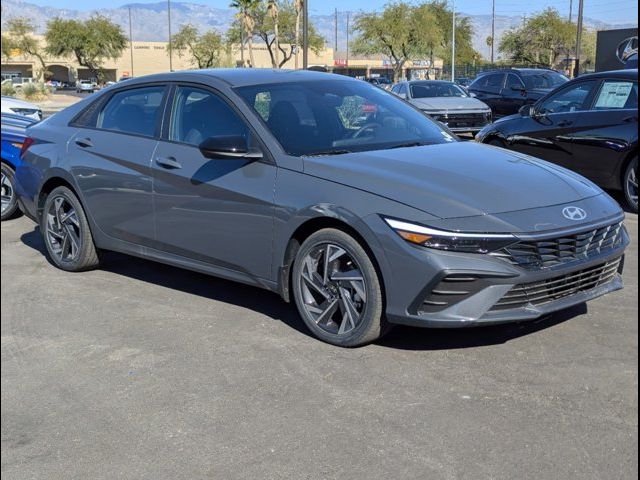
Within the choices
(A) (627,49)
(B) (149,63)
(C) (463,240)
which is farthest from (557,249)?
(B) (149,63)

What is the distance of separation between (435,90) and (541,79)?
254 centimetres

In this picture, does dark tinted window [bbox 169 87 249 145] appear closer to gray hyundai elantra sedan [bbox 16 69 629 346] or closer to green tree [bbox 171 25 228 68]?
gray hyundai elantra sedan [bbox 16 69 629 346]

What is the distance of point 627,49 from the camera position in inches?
780

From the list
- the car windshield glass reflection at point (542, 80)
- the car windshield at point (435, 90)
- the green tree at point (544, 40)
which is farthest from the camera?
the green tree at point (544, 40)

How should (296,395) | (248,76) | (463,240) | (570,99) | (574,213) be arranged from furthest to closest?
(570,99)
(248,76)
(574,213)
(463,240)
(296,395)

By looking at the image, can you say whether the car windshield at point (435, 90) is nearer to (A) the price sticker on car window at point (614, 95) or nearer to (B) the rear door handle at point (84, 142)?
(A) the price sticker on car window at point (614, 95)

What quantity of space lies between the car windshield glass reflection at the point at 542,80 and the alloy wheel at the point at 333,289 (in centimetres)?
1465

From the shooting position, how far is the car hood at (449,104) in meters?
16.5

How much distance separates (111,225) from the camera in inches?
225

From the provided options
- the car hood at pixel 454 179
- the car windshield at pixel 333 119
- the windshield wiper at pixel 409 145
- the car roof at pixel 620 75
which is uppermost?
the car roof at pixel 620 75

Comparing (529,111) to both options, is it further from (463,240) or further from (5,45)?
(5,45)

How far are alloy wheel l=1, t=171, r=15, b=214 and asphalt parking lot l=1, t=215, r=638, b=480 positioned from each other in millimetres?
3393

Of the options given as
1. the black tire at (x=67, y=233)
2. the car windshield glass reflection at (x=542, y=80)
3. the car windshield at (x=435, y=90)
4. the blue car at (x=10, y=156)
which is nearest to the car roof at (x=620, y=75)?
the black tire at (x=67, y=233)

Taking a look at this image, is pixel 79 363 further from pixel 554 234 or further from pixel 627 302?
pixel 627 302
